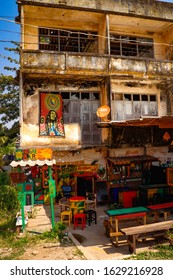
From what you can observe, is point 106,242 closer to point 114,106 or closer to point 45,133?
point 45,133

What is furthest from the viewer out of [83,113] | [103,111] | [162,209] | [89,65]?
[83,113]

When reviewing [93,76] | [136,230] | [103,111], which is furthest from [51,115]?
[136,230]

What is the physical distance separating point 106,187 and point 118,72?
6.99 metres

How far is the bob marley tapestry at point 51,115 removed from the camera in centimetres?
1320

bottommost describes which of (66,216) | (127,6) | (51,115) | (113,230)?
(66,216)

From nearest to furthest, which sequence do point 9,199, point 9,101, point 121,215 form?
1. point 121,215
2. point 9,199
3. point 9,101

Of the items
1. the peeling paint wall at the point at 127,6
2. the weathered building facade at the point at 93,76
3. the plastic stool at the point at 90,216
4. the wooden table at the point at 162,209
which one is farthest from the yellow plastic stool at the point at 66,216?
the peeling paint wall at the point at 127,6

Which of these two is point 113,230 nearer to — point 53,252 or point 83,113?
point 53,252

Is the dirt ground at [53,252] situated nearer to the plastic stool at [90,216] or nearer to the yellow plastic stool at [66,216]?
the yellow plastic stool at [66,216]

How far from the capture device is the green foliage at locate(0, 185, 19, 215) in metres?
10.0

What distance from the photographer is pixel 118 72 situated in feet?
44.3

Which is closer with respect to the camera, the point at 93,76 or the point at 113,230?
the point at 113,230

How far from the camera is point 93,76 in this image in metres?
13.3

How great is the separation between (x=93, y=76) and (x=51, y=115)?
134 inches
